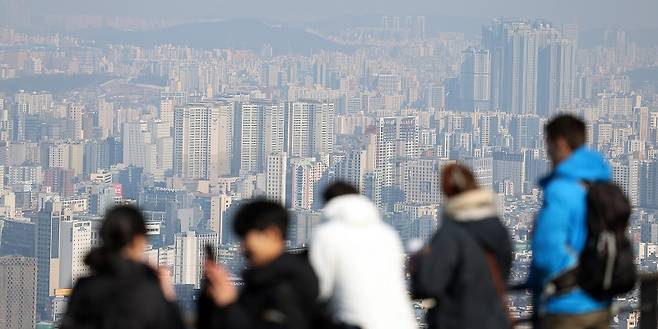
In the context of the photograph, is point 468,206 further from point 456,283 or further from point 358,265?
→ point 358,265

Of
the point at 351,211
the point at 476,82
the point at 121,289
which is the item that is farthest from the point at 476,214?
the point at 476,82

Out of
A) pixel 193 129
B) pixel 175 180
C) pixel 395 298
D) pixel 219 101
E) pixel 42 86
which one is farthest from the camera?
pixel 42 86

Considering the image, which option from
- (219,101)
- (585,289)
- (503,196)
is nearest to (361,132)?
(219,101)

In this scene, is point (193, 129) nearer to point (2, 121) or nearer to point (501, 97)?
point (2, 121)

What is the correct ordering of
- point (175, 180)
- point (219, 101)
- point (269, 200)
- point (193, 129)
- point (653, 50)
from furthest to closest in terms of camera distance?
1. point (653, 50)
2. point (219, 101)
3. point (193, 129)
4. point (175, 180)
5. point (269, 200)

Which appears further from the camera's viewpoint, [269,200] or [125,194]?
[125,194]

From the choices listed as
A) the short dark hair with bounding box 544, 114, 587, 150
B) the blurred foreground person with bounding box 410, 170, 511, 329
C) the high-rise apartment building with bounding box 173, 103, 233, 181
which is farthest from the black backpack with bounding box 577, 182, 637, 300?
the high-rise apartment building with bounding box 173, 103, 233, 181

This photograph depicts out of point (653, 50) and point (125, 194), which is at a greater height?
point (653, 50)
